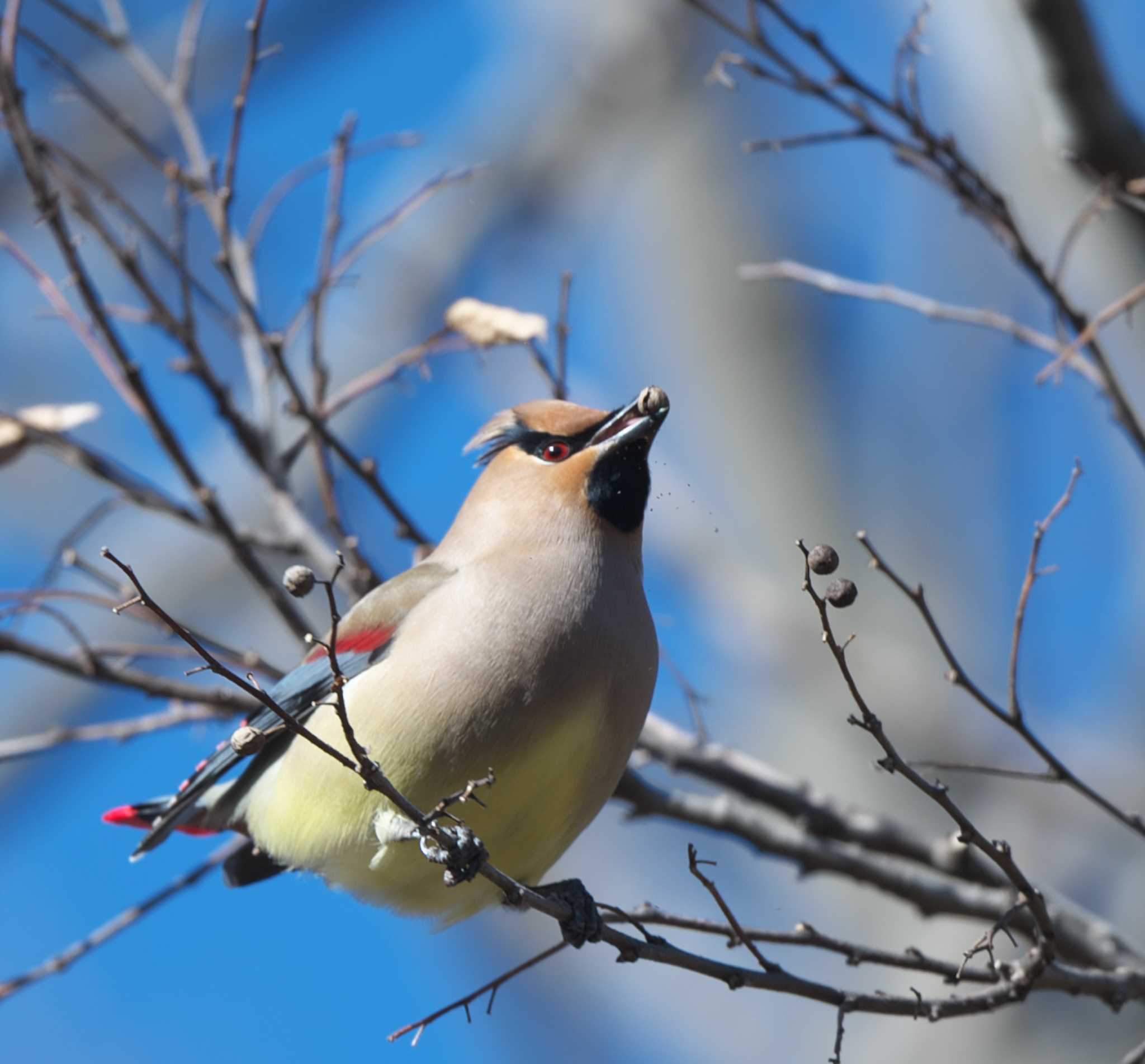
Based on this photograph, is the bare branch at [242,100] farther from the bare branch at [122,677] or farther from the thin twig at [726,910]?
the thin twig at [726,910]

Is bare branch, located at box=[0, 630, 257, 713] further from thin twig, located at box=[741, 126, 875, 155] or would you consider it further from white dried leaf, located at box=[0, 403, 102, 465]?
thin twig, located at box=[741, 126, 875, 155]

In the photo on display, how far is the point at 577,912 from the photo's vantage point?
9.80 ft

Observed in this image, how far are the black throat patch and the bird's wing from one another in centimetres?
33

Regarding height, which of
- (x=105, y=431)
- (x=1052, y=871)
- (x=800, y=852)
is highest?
(x=105, y=431)

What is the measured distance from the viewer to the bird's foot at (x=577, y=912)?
2.91 meters

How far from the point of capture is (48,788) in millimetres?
7898

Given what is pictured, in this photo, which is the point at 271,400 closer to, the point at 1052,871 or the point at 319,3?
the point at 1052,871

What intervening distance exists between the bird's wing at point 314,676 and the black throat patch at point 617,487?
33cm

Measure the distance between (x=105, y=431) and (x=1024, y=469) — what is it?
182 inches

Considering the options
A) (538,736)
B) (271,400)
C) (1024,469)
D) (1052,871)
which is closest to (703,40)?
(1024,469)

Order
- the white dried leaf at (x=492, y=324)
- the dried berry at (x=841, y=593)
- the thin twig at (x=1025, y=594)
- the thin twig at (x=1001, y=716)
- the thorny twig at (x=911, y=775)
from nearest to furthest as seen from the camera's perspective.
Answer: the thorny twig at (x=911, y=775)
the dried berry at (x=841, y=593)
the thin twig at (x=1001, y=716)
the thin twig at (x=1025, y=594)
the white dried leaf at (x=492, y=324)

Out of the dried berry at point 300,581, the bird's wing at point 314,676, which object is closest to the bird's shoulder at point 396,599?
the bird's wing at point 314,676

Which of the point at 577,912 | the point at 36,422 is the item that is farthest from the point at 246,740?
the point at 36,422

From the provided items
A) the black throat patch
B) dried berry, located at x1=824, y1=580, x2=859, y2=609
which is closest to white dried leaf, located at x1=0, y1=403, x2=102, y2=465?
the black throat patch
